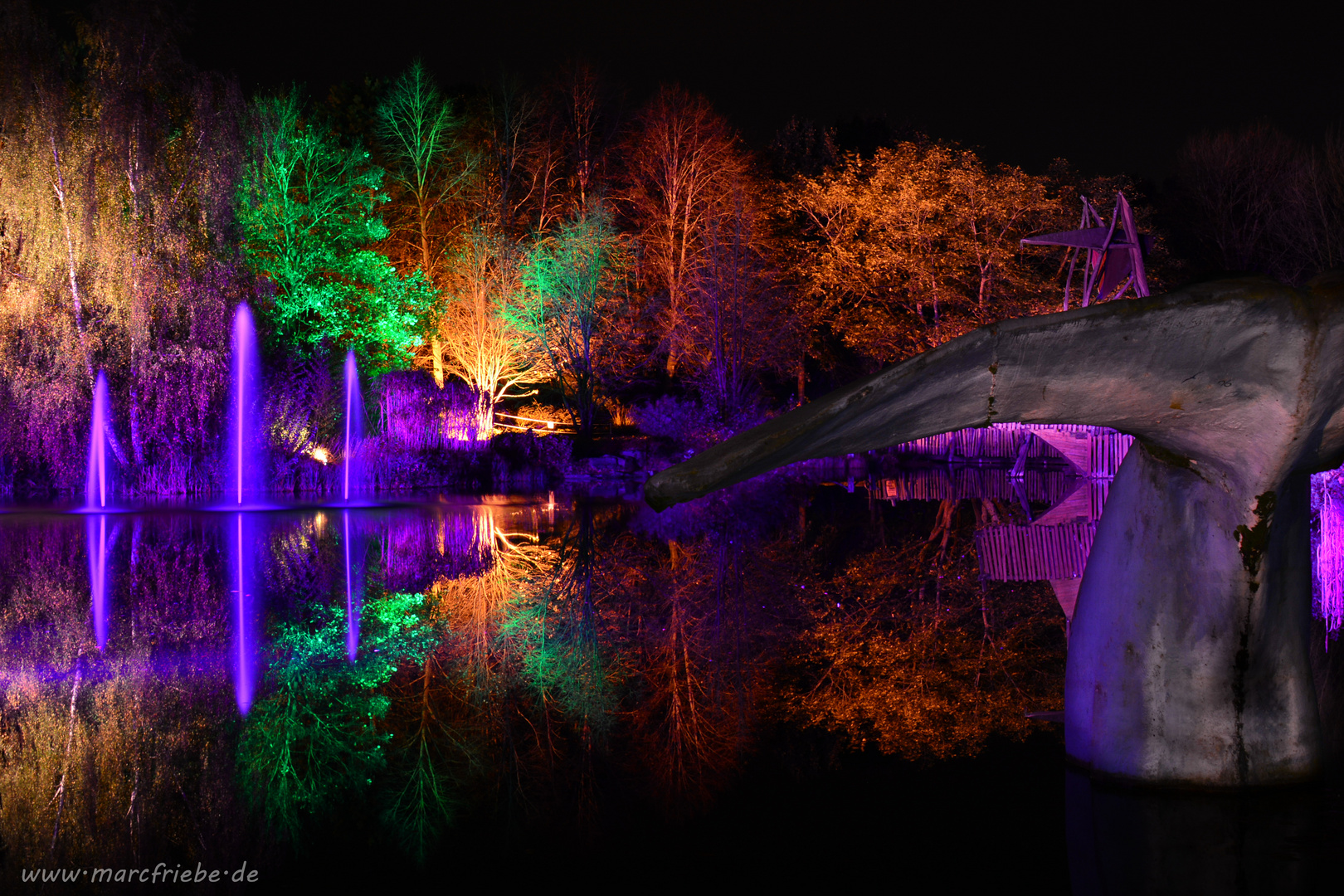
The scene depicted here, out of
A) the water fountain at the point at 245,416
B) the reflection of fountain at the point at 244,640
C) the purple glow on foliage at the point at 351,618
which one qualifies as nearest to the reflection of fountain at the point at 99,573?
the reflection of fountain at the point at 244,640

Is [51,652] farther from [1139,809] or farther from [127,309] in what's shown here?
[127,309]

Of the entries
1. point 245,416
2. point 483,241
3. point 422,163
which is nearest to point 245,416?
point 245,416

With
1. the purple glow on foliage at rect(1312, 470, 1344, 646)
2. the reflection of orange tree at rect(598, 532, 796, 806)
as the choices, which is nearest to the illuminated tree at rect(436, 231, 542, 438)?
the reflection of orange tree at rect(598, 532, 796, 806)

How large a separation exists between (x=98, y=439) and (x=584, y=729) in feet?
61.8

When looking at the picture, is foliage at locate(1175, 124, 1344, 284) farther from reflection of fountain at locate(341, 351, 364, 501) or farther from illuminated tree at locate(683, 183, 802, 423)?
reflection of fountain at locate(341, 351, 364, 501)

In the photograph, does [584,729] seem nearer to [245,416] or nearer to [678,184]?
[245,416]

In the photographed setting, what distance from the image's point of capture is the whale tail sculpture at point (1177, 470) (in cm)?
392

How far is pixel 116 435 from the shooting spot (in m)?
20.8

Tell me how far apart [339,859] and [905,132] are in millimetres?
43230

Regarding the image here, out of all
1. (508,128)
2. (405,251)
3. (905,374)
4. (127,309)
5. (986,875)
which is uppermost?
(508,128)

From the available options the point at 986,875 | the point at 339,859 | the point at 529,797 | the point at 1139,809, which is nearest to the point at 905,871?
the point at 986,875

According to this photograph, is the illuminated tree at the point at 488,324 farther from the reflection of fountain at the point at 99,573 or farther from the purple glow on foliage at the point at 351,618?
the purple glow on foliage at the point at 351,618

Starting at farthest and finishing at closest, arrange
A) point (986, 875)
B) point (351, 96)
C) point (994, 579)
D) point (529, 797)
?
1. point (351, 96)
2. point (994, 579)
3. point (529, 797)
4. point (986, 875)

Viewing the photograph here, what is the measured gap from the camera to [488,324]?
→ 3206 cm
